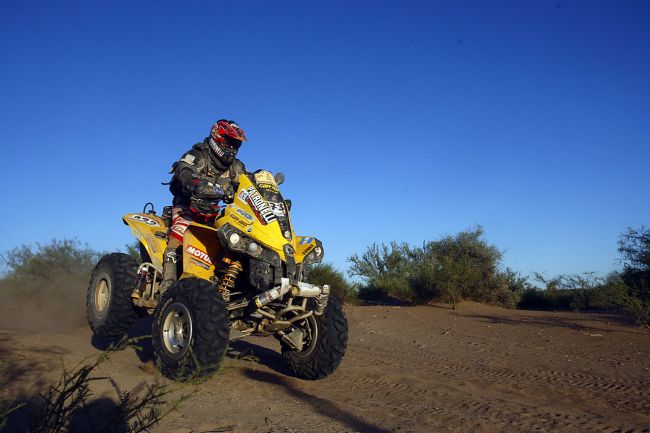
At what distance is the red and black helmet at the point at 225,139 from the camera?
6.30 metres

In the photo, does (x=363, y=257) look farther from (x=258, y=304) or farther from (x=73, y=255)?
(x=258, y=304)

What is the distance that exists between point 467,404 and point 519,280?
13.8 m

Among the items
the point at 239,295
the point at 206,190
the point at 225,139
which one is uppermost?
the point at 225,139

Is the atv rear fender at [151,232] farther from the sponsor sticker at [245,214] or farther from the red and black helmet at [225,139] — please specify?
the sponsor sticker at [245,214]

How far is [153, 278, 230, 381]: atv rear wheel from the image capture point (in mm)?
4766

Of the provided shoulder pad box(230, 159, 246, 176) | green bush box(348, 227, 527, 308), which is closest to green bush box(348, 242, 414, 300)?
green bush box(348, 227, 527, 308)

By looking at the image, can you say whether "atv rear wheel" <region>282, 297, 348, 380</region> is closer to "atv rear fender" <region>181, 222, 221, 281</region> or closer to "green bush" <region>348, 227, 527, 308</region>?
"atv rear fender" <region>181, 222, 221, 281</region>

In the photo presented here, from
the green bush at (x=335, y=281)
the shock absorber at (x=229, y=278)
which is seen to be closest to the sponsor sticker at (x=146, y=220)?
the shock absorber at (x=229, y=278)

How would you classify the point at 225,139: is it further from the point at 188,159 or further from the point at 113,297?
the point at 113,297

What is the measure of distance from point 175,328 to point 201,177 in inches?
72.6

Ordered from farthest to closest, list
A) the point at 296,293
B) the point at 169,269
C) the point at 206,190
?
1. the point at 169,269
2. the point at 206,190
3. the point at 296,293

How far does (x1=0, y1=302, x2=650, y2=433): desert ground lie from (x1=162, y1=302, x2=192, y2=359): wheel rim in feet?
1.11

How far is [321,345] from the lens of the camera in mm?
5801

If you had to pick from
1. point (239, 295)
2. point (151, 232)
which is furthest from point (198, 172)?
point (239, 295)
